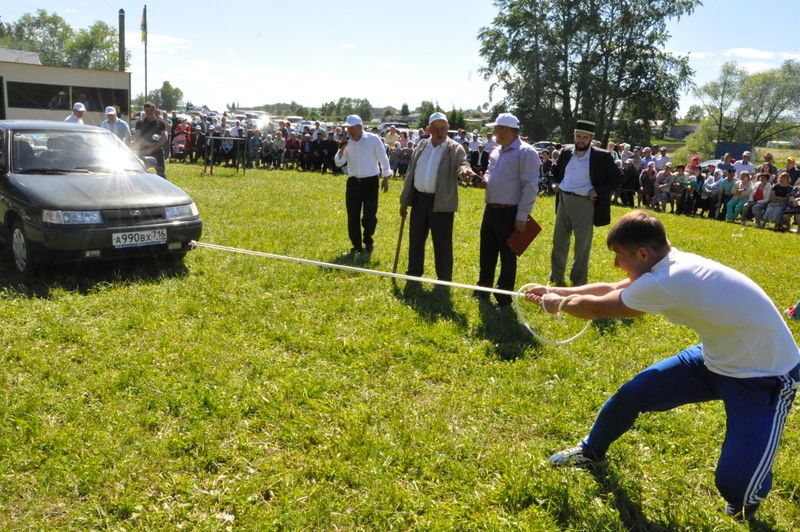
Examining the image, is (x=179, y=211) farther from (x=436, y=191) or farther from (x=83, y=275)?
(x=436, y=191)

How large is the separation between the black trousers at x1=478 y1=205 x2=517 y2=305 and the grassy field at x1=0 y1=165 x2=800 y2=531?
0.38m

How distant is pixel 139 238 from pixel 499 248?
388 cm

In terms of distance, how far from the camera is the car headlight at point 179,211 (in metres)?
6.66

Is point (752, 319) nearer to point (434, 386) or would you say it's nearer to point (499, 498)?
point (499, 498)

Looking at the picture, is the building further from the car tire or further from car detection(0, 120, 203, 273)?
the car tire

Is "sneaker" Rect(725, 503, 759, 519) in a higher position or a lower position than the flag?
lower

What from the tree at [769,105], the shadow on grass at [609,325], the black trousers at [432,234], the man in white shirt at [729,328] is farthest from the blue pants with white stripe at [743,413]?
the tree at [769,105]

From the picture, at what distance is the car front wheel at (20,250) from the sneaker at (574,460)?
18.0 ft

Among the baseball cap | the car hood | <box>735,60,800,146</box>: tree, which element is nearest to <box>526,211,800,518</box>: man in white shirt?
the baseball cap

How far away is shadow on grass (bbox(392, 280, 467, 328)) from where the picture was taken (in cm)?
595

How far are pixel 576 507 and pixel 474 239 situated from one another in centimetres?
731

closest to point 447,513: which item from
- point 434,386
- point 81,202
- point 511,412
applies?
point 511,412

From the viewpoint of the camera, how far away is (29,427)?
3.58 meters

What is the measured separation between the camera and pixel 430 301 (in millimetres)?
6406
